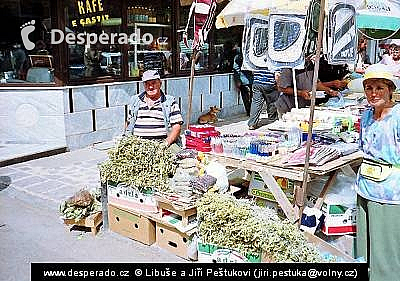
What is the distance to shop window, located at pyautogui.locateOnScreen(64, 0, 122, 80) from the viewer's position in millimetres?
7289

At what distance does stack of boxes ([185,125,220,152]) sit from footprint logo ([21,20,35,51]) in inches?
152

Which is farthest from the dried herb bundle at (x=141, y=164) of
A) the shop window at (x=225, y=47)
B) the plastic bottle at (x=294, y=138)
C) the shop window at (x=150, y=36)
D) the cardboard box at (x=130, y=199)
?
the shop window at (x=225, y=47)

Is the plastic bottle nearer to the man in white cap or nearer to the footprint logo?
the man in white cap

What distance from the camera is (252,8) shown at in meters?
5.80

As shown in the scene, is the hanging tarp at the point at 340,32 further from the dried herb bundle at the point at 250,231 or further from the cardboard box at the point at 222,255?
the cardboard box at the point at 222,255

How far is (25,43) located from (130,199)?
4227mm

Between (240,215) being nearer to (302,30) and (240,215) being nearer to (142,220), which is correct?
(142,220)

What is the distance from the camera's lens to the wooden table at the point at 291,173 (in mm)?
3719

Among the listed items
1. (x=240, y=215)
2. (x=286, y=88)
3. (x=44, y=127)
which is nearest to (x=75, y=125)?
(x=44, y=127)

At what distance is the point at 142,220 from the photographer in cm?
422

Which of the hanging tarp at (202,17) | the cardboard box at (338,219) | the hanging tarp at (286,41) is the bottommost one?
the cardboard box at (338,219)

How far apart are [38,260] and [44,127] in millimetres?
3622

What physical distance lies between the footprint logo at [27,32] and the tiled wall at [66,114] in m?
0.69

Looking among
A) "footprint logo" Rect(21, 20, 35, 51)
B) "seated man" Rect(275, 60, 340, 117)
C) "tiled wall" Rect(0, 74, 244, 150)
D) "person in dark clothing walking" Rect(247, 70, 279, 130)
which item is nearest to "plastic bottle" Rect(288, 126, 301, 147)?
"seated man" Rect(275, 60, 340, 117)
